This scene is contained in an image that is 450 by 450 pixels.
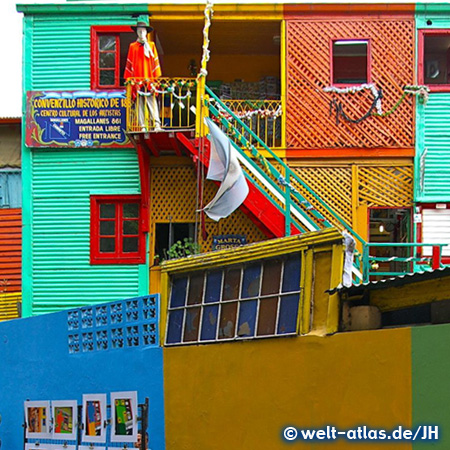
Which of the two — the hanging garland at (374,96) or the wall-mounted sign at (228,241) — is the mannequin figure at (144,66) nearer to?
the wall-mounted sign at (228,241)

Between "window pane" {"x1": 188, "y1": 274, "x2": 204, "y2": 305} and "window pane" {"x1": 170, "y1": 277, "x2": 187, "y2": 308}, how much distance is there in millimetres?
126

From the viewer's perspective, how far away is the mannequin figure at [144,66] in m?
14.6

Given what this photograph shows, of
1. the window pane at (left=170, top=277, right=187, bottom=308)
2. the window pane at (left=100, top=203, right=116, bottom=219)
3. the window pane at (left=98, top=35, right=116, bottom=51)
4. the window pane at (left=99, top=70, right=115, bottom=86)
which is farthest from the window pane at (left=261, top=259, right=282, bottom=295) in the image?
the window pane at (left=98, top=35, right=116, bottom=51)

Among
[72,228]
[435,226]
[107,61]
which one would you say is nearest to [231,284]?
[72,228]

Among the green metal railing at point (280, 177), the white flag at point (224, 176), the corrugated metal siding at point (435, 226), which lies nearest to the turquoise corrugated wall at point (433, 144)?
the corrugated metal siding at point (435, 226)

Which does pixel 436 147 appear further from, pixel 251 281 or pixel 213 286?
pixel 251 281

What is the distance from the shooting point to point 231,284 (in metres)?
9.73

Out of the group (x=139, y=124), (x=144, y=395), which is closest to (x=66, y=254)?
(x=139, y=124)

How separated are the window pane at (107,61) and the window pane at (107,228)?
2.89 m

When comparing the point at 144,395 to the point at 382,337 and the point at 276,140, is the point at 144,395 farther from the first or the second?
the point at 276,140

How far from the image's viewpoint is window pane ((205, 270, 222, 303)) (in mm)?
9867

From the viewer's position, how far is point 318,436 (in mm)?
8188

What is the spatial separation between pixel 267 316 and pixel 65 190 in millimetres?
7570

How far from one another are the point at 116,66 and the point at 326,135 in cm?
409
